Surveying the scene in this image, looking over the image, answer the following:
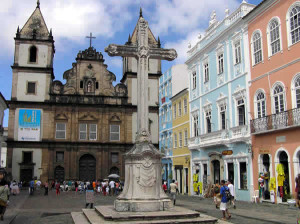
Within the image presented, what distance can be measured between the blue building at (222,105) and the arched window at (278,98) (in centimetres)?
252

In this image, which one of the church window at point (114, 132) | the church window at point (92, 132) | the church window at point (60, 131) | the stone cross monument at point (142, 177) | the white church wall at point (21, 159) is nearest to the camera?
the stone cross monument at point (142, 177)

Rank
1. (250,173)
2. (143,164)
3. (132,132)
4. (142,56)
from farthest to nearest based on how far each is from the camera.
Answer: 1. (132,132)
2. (250,173)
3. (142,56)
4. (143,164)

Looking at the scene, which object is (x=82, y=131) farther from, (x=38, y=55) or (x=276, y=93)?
(x=276, y=93)

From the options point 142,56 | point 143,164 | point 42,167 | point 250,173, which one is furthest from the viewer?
point 42,167

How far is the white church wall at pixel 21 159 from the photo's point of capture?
127ft

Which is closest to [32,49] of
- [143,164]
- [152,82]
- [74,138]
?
[74,138]

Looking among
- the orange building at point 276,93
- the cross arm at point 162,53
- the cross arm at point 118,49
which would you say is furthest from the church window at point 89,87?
the cross arm at point 118,49

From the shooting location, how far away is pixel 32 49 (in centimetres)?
4191

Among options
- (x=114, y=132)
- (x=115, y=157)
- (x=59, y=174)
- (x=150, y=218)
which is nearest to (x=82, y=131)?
(x=114, y=132)

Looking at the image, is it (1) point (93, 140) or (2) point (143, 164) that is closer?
(2) point (143, 164)

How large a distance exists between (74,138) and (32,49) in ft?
38.7

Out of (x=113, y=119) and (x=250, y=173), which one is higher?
(x=113, y=119)

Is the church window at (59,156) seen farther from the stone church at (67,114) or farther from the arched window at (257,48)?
the arched window at (257,48)

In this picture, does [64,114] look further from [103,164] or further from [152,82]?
[152,82]
